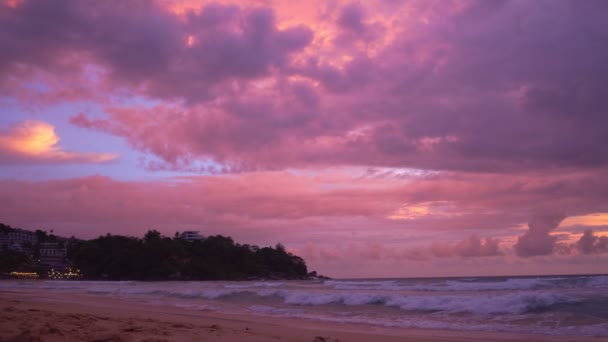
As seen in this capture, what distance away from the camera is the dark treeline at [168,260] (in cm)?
8631

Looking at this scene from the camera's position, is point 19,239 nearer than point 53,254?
No

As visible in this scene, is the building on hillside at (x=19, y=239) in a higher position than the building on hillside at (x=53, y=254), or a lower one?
higher

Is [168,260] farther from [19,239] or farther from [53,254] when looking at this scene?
[19,239]

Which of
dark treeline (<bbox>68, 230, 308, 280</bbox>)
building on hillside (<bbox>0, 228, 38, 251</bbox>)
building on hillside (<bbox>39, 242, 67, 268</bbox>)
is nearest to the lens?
dark treeline (<bbox>68, 230, 308, 280</bbox>)

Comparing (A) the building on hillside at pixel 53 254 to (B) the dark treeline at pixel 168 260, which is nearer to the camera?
(B) the dark treeline at pixel 168 260

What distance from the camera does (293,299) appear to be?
22703mm

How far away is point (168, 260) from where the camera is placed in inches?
3529

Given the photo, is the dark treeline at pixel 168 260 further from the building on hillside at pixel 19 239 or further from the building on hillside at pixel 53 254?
the building on hillside at pixel 19 239

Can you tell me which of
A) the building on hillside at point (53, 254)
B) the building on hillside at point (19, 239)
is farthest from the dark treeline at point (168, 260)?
the building on hillside at point (19, 239)

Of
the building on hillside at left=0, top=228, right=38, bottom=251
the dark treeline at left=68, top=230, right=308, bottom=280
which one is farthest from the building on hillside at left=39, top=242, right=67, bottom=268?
the dark treeline at left=68, top=230, right=308, bottom=280

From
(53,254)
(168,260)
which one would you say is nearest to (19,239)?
(53,254)

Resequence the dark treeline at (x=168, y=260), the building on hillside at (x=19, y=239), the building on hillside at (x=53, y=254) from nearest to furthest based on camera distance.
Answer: the dark treeline at (x=168, y=260) → the building on hillside at (x=53, y=254) → the building on hillside at (x=19, y=239)

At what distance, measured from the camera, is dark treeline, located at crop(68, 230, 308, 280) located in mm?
86312

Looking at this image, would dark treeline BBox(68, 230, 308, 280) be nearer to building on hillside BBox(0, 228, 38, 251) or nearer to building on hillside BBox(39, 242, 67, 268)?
building on hillside BBox(39, 242, 67, 268)
